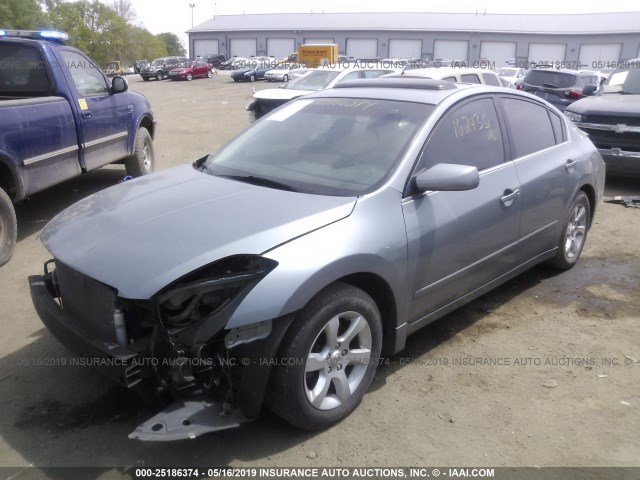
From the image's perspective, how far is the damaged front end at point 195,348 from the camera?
247cm

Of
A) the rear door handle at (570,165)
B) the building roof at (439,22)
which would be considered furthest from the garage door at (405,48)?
the rear door handle at (570,165)

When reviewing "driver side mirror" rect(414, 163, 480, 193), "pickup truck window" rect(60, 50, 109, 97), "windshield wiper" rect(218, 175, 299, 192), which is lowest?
"windshield wiper" rect(218, 175, 299, 192)

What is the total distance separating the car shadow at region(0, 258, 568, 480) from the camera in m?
2.69

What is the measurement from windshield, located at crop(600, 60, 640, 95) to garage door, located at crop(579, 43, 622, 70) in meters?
50.0

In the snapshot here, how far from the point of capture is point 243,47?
6525cm

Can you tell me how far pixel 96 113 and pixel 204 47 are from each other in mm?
65604

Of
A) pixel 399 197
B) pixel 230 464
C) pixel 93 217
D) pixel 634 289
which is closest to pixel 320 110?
pixel 399 197

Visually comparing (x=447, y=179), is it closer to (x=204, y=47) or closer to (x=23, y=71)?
(x=23, y=71)

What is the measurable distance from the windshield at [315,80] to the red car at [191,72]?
2914 centimetres

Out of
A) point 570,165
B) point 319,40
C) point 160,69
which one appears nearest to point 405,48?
point 319,40

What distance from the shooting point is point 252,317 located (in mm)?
2451

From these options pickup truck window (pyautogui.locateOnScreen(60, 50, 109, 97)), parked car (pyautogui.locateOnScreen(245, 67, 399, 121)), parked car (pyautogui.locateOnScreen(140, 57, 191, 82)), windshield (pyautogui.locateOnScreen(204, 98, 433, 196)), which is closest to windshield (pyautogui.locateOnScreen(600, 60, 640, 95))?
parked car (pyautogui.locateOnScreen(245, 67, 399, 121))

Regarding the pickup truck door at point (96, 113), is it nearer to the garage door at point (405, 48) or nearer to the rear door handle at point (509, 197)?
the rear door handle at point (509, 197)

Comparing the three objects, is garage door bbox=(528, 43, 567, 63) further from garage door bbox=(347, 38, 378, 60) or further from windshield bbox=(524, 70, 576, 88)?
windshield bbox=(524, 70, 576, 88)
